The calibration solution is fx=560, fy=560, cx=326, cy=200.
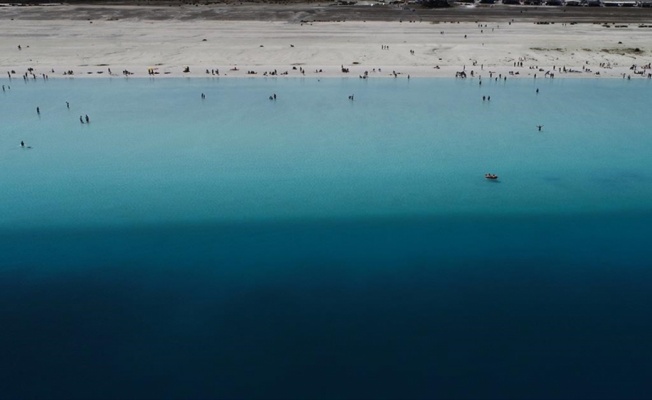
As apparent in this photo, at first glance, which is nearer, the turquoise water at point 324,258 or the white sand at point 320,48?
the turquoise water at point 324,258

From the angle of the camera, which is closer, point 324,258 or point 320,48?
point 324,258

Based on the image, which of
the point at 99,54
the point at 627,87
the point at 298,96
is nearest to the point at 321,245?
the point at 298,96

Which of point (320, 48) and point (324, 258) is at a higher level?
point (320, 48)

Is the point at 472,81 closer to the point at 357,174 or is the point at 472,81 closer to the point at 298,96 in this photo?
the point at 298,96

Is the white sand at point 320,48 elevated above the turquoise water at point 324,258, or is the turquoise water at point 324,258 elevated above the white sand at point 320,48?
the white sand at point 320,48
